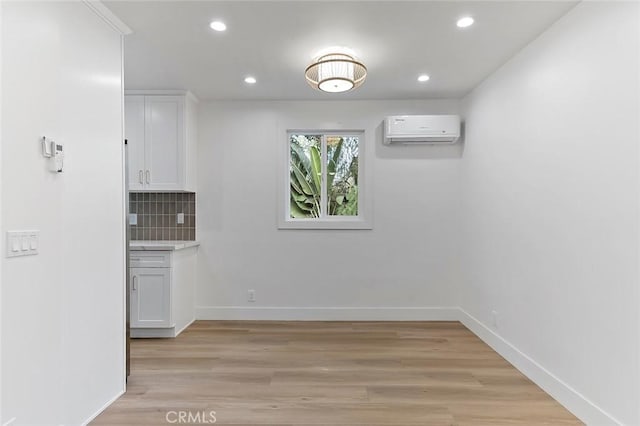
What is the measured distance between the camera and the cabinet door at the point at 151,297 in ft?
11.5

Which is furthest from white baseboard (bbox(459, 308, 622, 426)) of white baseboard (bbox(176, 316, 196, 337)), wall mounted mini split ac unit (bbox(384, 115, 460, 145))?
white baseboard (bbox(176, 316, 196, 337))

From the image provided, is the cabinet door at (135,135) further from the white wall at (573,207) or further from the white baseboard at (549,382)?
the white baseboard at (549,382)

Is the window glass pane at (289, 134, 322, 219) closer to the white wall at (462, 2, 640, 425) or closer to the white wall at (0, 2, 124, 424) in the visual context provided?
the white wall at (462, 2, 640, 425)

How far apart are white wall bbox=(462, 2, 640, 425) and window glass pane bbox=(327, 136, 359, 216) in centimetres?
151

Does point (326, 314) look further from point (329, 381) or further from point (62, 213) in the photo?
point (62, 213)

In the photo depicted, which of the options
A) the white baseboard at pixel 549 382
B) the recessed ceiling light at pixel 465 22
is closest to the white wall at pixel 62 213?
the recessed ceiling light at pixel 465 22

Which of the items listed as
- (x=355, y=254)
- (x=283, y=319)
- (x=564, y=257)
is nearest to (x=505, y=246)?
(x=564, y=257)

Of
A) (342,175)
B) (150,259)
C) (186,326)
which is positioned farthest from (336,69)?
(186,326)

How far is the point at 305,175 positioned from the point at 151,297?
2100 mm

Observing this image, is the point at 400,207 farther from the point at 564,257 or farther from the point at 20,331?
the point at 20,331

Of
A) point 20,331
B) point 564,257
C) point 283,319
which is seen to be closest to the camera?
point 20,331

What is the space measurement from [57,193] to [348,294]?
302 centimetres

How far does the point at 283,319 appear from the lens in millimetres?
4141

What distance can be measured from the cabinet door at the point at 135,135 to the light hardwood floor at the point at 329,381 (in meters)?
1.67
